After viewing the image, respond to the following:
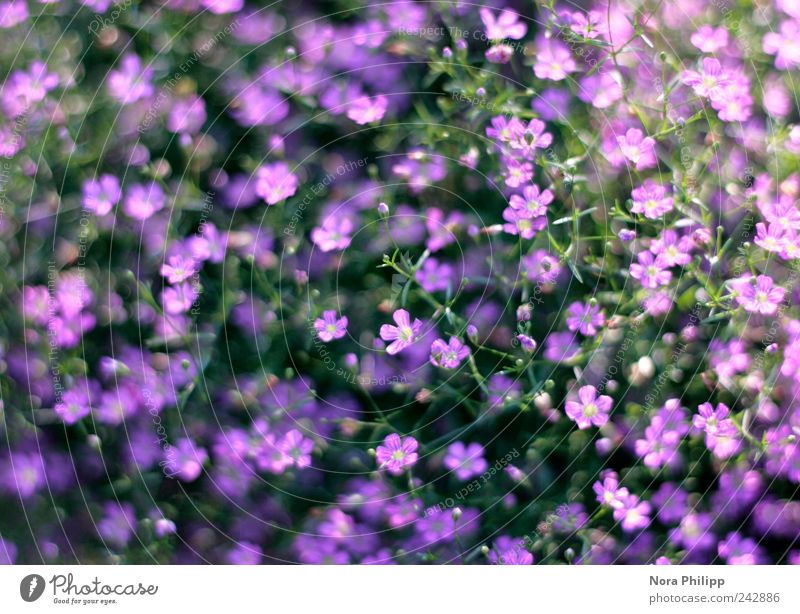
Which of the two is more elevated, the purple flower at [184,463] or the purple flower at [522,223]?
the purple flower at [522,223]

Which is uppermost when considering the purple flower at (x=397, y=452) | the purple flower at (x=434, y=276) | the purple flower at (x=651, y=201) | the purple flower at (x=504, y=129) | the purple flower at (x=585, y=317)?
the purple flower at (x=504, y=129)

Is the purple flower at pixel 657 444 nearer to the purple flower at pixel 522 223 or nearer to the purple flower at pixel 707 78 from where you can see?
the purple flower at pixel 522 223

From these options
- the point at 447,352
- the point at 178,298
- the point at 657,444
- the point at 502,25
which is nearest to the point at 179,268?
the point at 178,298

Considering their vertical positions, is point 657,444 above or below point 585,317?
below
